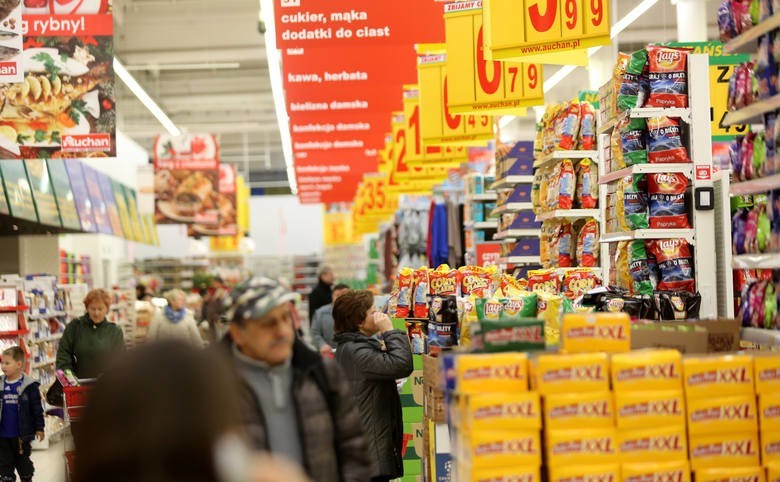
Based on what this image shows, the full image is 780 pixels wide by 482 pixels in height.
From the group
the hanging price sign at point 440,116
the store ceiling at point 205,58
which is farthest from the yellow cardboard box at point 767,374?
the store ceiling at point 205,58

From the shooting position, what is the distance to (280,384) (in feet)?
10.5

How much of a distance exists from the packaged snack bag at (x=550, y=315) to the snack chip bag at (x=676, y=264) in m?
1.53

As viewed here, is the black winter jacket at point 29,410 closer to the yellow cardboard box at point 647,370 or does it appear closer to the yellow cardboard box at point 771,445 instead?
the yellow cardboard box at point 647,370

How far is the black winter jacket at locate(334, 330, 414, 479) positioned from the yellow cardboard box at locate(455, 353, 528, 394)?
2.20m

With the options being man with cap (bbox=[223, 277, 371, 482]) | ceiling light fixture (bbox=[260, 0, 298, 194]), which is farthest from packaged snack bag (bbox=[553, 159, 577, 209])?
man with cap (bbox=[223, 277, 371, 482])

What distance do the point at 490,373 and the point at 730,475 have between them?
835 mm

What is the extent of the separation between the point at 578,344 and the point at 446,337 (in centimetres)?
247

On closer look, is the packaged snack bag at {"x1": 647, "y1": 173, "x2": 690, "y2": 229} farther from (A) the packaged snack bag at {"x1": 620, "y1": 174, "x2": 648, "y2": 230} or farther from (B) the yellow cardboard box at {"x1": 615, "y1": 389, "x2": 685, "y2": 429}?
(B) the yellow cardboard box at {"x1": 615, "y1": 389, "x2": 685, "y2": 429}

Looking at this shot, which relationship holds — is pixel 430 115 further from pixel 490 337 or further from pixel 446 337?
pixel 490 337

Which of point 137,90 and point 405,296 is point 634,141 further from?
point 137,90

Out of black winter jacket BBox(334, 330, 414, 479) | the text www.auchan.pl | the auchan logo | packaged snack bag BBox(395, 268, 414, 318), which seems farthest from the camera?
the auchan logo

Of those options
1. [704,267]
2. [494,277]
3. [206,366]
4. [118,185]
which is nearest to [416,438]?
[494,277]

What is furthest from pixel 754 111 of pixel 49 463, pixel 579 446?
pixel 49 463

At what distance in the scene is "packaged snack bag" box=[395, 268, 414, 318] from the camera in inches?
279
